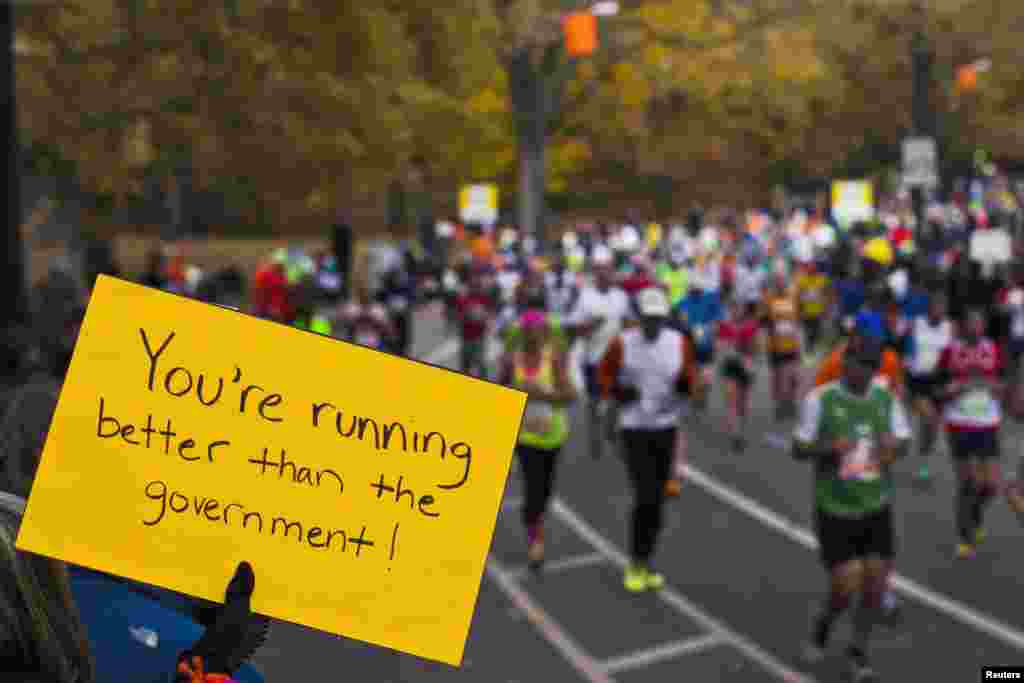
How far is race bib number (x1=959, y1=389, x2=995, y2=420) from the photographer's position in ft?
30.4

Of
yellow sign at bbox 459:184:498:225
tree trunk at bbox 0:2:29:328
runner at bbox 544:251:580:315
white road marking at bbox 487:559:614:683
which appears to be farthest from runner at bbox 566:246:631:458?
yellow sign at bbox 459:184:498:225

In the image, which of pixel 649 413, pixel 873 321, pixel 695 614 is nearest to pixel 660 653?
pixel 695 614

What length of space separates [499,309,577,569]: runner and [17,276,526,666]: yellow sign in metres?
6.10

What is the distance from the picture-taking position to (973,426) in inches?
363

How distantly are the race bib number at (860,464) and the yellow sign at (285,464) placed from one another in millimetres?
4347

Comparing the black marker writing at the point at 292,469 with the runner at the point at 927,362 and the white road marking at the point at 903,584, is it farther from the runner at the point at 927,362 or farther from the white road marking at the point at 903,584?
the runner at the point at 927,362

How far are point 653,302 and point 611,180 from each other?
37914 mm

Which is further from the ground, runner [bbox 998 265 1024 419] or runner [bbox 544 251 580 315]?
runner [bbox 544 251 580 315]

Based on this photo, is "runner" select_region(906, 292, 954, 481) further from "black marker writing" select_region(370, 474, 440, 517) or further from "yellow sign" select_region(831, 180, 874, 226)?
"yellow sign" select_region(831, 180, 874, 226)

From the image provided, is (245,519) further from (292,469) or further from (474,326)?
(474,326)

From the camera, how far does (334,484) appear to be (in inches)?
105

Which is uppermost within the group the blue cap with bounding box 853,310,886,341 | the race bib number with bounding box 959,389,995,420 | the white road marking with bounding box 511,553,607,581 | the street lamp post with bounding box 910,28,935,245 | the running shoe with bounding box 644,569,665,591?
the street lamp post with bounding box 910,28,935,245

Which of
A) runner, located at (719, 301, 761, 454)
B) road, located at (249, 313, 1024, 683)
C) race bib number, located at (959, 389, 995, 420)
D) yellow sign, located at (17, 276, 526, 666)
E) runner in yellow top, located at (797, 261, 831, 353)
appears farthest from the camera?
runner in yellow top, located at (797, 261, 831, 353)

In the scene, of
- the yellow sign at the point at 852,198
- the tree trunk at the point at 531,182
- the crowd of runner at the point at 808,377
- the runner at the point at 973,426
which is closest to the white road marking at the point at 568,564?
the crowd of runner at the point at 808,377
